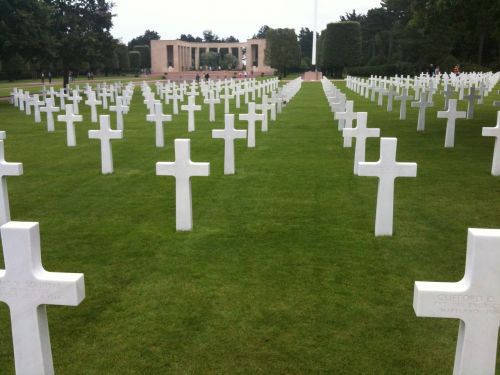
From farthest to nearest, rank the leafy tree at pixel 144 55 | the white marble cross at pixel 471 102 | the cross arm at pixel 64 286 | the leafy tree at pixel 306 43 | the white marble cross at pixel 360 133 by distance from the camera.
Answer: the leafy tree at pixel 306 43, the leafy tree at pixel 144 55, the white marble cross at pixel 471 102, the white marble cross at pixel 360 133, the cross arm at pixel 64 286

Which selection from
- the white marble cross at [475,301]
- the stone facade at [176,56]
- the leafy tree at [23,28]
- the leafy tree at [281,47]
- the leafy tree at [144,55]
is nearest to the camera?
the white marble cross at [475,301]

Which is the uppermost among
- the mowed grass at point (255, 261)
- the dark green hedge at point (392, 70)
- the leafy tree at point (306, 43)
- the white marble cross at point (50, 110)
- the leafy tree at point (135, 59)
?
the leafy tree at point (306, 43)

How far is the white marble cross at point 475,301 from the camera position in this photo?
2.59 meters

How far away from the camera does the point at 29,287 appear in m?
2.85

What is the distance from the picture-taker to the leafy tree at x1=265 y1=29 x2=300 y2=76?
66.0 meters

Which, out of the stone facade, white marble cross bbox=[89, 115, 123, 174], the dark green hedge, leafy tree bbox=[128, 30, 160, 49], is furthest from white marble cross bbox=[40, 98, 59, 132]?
leafy tree bbox=[128, 30, 160, 49]

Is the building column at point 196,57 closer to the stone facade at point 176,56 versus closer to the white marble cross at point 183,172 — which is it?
the stone facade at point 176,56

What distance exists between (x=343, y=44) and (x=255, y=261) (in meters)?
58.0

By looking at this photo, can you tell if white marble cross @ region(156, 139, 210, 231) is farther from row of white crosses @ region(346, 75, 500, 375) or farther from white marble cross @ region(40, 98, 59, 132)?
white marble cross @ region(40, 98, 59, 132)

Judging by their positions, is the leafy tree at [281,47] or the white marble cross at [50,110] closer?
the white marble cross at [50,110]

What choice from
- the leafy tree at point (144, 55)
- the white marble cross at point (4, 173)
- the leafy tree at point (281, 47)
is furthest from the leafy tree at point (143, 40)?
the white marble cross at point (4, 173)

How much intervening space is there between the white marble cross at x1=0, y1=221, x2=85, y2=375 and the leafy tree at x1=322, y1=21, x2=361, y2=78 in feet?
198

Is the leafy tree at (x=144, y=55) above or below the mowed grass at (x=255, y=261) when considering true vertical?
above

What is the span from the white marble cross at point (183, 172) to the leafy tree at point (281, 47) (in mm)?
62278
